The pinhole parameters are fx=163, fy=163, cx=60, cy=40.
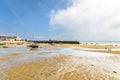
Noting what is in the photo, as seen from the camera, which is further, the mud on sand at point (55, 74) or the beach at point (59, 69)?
the beach at point (59, 69)

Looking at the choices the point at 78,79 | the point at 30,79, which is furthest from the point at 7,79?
the point at 78,79

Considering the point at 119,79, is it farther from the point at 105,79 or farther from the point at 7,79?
the point at 7,79

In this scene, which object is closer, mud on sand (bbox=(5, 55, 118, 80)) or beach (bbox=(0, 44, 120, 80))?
mud on sand (bbox=(5, 55, 118, 80))

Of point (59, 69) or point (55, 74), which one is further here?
point (59, 69)

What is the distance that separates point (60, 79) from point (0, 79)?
4.74 metres

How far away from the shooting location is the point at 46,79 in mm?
12945

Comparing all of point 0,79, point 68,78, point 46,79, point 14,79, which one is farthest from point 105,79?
point 0,79

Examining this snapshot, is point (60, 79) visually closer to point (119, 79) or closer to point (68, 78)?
point (68, 78)

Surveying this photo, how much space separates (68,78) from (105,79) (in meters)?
2.91

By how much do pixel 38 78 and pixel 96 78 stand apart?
4.69 meters

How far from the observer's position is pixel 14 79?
42.9ft

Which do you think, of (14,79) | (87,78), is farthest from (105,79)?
(14,79)

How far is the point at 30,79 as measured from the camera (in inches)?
514

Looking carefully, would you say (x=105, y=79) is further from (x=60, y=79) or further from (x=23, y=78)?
(x=23, y=78)
